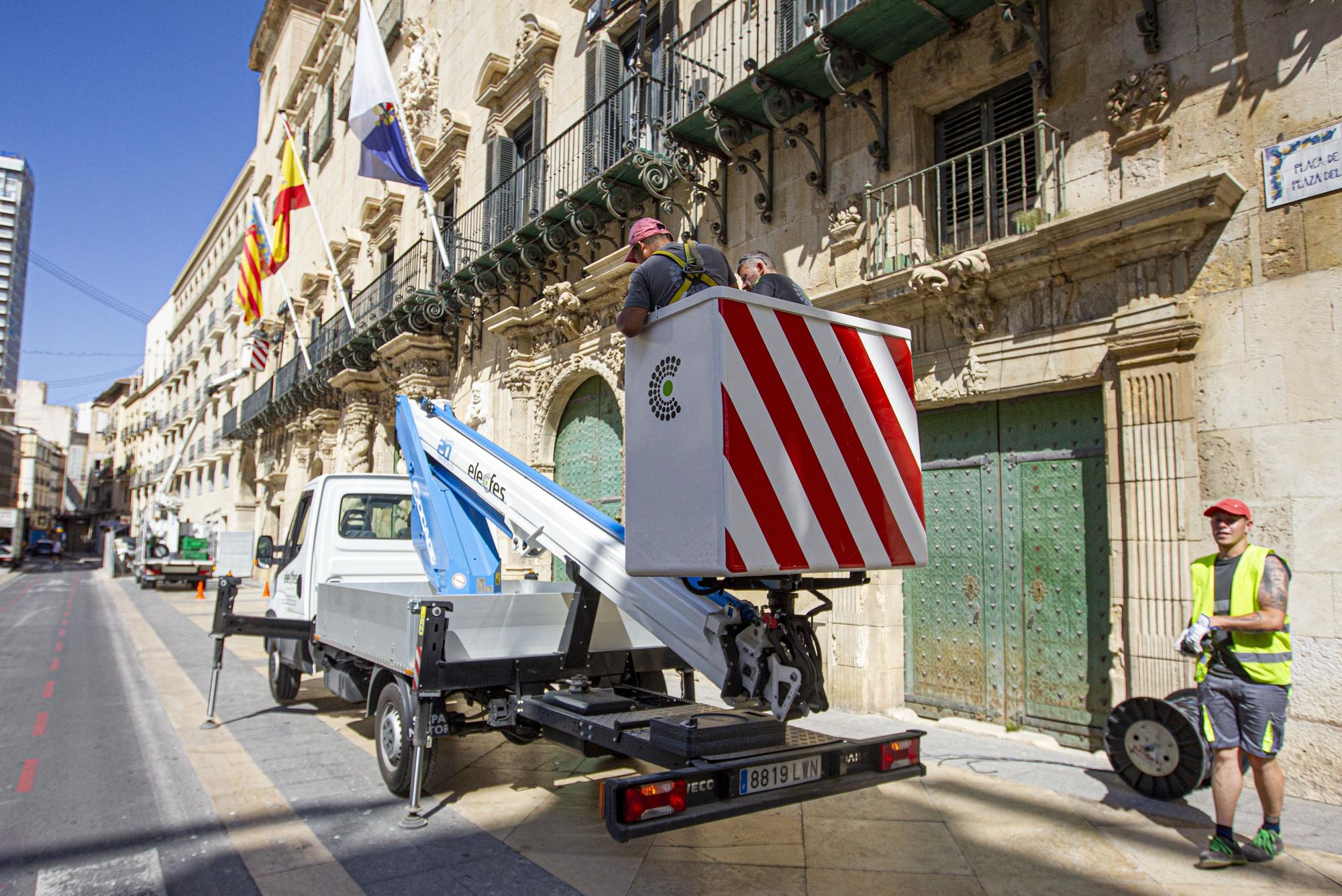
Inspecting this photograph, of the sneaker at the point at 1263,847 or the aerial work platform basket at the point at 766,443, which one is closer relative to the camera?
the aerial work platform basket at the point at 766,443

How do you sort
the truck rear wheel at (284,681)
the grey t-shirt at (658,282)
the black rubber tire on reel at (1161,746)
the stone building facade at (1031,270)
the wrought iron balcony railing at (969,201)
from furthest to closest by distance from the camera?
the truck rear wheel at (284,681)
the wrought iron balcony railing at (969,201)
the stone building facade at (1031,270)
the black rubber tire on reel at (1161,746)
the grey t-shirt at (658,282)

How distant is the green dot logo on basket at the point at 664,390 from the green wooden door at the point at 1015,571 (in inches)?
180

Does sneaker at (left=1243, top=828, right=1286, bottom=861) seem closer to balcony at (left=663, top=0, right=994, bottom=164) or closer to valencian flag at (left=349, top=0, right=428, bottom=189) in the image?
balcony at (left=663, top=0, right=994, bottom=164)

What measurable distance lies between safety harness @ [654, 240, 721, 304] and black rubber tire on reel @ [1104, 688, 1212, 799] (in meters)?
3.91

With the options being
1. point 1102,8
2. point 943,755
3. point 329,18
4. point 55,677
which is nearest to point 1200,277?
point 1102,8

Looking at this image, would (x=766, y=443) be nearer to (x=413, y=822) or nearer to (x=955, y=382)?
(x=413, y=822)

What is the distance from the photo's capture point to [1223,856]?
162 inches

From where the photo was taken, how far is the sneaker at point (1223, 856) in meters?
4.12

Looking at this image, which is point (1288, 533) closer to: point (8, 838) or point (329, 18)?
point (8, 838)

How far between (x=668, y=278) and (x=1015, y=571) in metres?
4.78

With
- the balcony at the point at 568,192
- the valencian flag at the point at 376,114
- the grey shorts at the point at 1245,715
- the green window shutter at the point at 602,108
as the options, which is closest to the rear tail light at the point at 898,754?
the grey shorts at the point at 1245,715

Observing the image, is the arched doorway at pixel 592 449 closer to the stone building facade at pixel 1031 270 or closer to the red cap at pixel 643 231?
the stone building facade at pixel 1031 270

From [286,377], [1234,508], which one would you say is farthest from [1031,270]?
[286,377]

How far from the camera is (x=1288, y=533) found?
5270 mm
